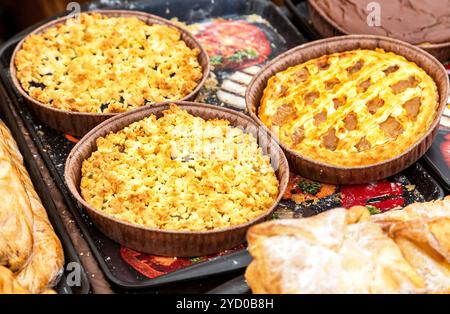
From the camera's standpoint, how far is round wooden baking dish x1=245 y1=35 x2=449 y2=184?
2588 mm

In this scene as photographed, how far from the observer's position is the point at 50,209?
247 centimetres

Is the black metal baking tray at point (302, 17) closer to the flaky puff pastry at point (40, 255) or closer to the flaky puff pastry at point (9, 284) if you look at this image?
the flaky puff pastry at point (40, 255)

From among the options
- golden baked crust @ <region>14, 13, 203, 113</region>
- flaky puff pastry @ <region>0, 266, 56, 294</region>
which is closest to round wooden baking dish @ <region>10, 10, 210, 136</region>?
golden baked crust @ <region>14, 13, 203, 113</region>

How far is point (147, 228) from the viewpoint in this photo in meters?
2.24

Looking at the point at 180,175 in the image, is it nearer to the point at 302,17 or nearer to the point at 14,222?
the point at 14,222

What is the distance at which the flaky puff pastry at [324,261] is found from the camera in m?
1.84

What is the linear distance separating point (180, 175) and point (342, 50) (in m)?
1.16

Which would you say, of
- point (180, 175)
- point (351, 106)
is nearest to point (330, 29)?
point (351, 106)

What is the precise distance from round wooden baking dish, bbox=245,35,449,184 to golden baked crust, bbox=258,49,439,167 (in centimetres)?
4

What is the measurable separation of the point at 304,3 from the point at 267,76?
1.05 m

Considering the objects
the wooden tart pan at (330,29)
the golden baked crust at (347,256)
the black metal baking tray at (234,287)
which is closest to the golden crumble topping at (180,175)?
the black metal baking tray at (234,287)

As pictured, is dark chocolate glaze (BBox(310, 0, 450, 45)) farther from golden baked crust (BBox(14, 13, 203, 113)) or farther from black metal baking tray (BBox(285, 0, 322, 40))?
golden baked crust (BBox(14, 13, 203, 113))

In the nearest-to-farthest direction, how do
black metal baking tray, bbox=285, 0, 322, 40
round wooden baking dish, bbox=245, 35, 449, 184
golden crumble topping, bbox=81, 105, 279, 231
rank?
golden crumble topping, bbox=81, 105, 279, 231, round wooden baking dish, bbox=245, 35, 449, 184, black metal baking tray, bbox=285, 0, 322, 40
